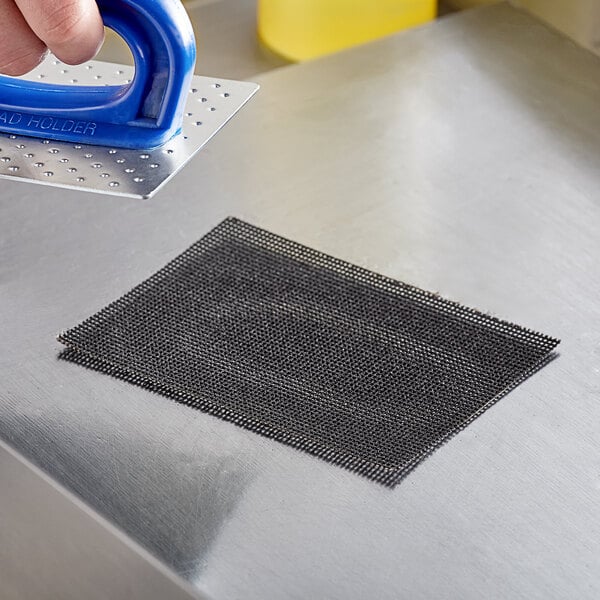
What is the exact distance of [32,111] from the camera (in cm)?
83

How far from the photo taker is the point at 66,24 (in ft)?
2.32

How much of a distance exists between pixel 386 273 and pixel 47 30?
0.32 metres

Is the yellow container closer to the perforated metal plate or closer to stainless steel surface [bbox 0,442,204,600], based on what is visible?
the perforated metal plate

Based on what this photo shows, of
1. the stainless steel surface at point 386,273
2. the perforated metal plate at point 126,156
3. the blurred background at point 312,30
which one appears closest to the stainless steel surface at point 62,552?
the stainless steel surface at point 386,273

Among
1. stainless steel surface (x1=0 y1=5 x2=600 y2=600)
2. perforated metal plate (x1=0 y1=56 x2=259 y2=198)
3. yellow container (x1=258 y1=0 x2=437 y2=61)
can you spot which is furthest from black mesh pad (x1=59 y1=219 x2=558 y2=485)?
yellow container (x1=258 y1=0 x2=437 y2=61)

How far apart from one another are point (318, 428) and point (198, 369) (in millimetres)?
96

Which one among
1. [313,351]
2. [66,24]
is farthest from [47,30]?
[313,351]

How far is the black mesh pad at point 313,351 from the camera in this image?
76 centimetres

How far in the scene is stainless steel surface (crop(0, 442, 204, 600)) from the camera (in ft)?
2.25

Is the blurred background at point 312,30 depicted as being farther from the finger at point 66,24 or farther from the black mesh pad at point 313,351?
the finger at point 66,24

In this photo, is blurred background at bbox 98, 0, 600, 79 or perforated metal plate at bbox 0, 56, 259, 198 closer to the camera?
perforated metal plate at bbox 0, 56, 259, 198

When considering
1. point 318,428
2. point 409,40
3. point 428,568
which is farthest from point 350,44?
point 428,568

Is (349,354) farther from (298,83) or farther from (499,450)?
(298,83)

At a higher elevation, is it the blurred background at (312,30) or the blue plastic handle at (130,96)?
the blue plastic handle at (130,96)
